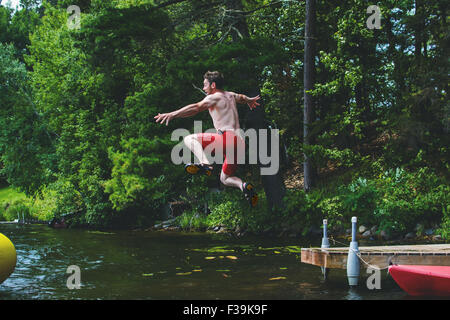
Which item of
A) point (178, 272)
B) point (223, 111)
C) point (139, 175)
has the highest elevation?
point (223, 111)

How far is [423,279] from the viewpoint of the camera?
11.4m

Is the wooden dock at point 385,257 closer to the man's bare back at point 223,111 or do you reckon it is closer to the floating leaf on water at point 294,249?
the floating leaf on water at point 294,249

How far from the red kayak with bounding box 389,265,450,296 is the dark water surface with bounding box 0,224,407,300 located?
0.30m

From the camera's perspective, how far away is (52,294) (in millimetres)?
11953

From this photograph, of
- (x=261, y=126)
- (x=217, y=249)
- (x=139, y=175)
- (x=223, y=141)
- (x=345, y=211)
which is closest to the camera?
(x=223, y=141)

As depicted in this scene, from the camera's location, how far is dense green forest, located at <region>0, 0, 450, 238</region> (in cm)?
2206

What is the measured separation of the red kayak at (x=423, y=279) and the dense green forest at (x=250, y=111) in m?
9.29

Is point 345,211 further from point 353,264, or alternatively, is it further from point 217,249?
point 353,264

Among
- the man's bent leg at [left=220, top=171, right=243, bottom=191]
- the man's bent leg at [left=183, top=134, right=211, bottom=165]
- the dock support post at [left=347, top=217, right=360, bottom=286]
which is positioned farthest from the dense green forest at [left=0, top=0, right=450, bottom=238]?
the man's bent leg at [left=183, top=134, right=211, bottom=165]

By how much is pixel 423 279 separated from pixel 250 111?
1374cm

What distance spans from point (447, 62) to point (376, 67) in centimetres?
445

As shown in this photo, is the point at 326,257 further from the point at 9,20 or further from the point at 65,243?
the point at 9,20

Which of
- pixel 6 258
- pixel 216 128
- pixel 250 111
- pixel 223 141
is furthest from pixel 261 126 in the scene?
pixel 223 141
